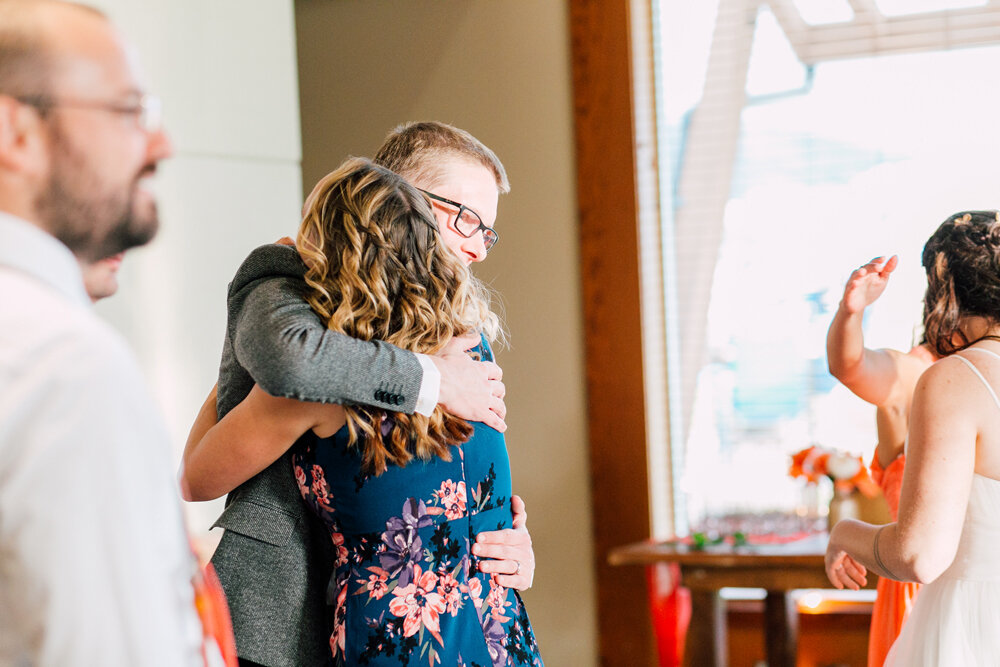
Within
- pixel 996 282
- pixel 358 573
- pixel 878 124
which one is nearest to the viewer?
pixel 358 573

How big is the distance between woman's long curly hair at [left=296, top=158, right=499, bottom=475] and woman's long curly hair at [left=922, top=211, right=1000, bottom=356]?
88 cm

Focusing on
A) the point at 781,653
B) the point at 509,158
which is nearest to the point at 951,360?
the point at 781,653

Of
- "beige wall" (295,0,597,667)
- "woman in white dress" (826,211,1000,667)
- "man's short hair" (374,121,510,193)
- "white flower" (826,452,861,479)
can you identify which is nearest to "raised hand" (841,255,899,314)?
"woman in white dress" (826,211,1000,667)

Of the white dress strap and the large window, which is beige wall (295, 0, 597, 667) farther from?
the white dress strap

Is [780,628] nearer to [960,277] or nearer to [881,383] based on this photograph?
[881,383]

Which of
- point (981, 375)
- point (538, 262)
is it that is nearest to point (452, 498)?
point (981, 375)

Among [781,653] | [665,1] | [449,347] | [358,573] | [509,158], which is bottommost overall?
[781,653]

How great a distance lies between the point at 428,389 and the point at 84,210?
0.63 m

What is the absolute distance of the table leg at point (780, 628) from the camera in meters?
3.30

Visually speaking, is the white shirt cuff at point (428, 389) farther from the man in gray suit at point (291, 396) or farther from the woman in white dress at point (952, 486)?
the woman in white dress at point (952, 486)

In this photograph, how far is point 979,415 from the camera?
1454 millimetres

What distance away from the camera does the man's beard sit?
1.82 feet

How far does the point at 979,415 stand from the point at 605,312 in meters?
2.40

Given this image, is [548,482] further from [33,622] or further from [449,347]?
[33,622]
